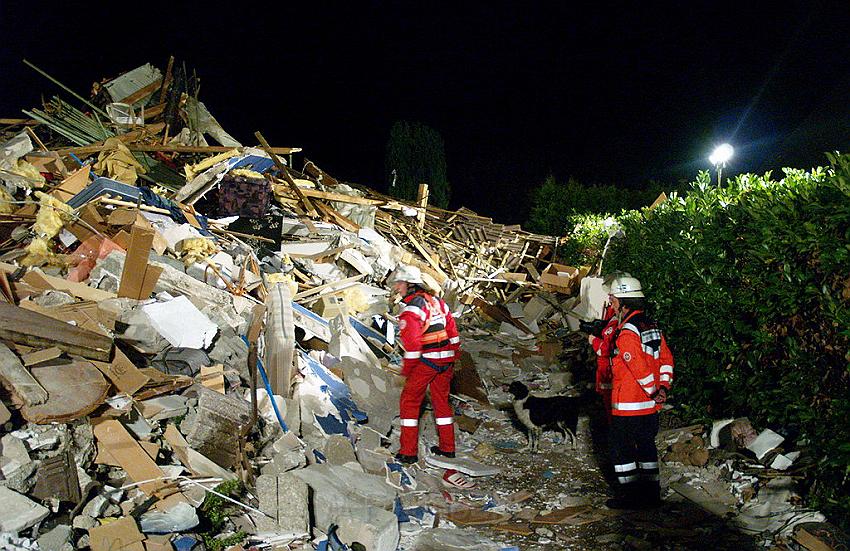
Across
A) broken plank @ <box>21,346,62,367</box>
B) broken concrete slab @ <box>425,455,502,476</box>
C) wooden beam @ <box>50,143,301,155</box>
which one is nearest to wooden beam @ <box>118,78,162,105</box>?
wooden beam @ <box>50,143,301,155</box>

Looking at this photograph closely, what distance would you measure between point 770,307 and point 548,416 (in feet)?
9.09

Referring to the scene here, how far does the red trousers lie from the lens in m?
5.94

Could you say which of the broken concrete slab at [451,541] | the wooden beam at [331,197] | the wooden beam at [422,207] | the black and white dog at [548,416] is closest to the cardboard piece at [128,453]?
the broken concrete slab at [451,541]

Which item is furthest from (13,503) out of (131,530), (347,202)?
(347,202)

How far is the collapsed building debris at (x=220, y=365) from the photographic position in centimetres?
394

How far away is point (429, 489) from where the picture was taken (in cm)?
554

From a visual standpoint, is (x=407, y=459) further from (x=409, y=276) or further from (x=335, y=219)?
(x=335, y=219)

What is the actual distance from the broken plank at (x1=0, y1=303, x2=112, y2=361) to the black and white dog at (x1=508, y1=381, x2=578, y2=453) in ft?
14.0

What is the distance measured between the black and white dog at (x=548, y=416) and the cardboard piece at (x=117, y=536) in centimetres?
418

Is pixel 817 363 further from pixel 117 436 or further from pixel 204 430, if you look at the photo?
pixel 117 436

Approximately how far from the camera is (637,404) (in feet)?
16.1

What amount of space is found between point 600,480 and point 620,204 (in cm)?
1370

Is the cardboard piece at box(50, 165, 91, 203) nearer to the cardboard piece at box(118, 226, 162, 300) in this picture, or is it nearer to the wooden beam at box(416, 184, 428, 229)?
the cardboard piece at box(118, 226, 162, 300)

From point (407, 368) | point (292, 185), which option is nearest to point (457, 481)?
point (407, 368)
